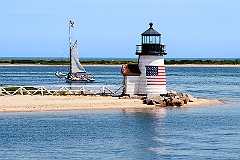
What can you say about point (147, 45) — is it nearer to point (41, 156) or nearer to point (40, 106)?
point (40, 106)

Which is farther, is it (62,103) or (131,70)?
(131,70)

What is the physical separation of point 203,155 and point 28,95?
20.1 meters

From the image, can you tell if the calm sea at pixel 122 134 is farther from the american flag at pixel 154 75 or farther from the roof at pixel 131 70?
the roof at pixel 131 70

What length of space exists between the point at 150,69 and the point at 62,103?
6.27 meters

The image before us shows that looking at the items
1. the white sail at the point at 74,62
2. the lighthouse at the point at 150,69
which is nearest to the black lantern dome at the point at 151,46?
the lighthouse at the point at 150,69

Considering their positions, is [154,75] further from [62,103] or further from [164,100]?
[62,103]

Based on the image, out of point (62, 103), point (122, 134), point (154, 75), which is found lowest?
point (122, 134)

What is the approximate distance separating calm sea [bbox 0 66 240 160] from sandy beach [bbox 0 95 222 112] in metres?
1.27

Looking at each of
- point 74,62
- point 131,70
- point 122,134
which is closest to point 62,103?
point 131,70

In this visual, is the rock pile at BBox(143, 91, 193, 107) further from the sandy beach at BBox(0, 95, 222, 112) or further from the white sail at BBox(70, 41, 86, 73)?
the white sail at BBox(70, 41, 86, 73)

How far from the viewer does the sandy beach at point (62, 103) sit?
1572 inches

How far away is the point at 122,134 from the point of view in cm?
3078

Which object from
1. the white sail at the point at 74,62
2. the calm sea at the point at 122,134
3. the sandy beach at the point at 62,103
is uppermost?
the white sail at the point at 74,62

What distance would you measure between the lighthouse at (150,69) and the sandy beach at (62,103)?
1.48 metres
